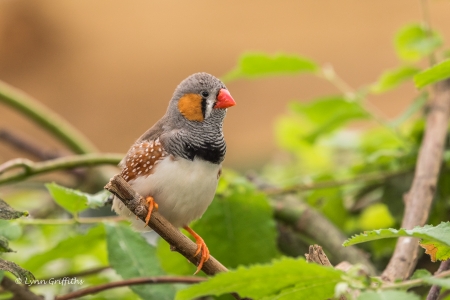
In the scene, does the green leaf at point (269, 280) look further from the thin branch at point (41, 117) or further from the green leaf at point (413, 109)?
the thin branch at point (41, 117)

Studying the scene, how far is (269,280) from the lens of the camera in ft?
2.45

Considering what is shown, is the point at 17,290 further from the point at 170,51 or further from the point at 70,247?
the point at 170,51

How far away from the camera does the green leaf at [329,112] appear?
180 centimetres

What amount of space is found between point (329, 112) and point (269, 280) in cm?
130

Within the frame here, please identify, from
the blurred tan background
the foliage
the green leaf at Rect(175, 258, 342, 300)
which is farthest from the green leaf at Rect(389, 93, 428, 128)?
the blurred tan background

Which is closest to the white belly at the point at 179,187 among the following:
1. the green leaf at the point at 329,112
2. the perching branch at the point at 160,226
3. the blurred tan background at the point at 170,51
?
the perching branch at the point at 160,226

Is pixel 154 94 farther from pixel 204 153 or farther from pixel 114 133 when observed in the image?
pixel 204 153

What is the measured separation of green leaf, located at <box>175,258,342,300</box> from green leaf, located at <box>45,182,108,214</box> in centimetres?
53

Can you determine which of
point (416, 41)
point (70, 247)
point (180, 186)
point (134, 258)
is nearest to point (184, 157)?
point (180, 186)

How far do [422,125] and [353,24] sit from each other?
4920mm

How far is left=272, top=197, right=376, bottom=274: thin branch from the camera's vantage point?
1.58 m

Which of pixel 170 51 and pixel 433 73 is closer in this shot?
pixel 433 73

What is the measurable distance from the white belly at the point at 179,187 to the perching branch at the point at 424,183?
0.42 meters

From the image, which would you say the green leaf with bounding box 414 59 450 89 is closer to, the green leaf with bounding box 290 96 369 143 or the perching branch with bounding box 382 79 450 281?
the perching branch with bounding box 382 79 450 281
